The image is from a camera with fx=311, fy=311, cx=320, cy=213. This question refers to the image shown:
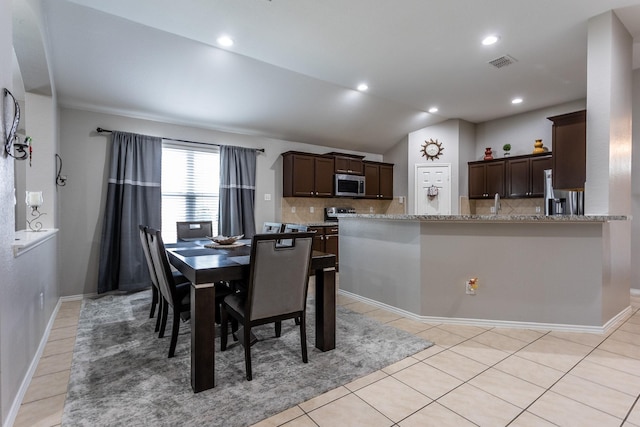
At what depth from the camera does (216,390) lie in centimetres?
190

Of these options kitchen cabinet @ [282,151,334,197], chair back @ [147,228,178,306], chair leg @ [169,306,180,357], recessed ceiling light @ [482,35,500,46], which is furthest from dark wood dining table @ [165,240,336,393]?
kitchen cabinet @ [282,151,334,197]

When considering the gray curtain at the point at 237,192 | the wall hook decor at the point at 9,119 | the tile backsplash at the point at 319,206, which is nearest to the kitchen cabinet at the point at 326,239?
the tile backsplash at the point at 319,206

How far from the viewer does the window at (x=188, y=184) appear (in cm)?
459

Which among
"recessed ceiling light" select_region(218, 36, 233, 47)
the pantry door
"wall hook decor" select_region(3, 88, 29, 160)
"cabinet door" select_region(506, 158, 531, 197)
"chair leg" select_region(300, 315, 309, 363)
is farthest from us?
the pantry door

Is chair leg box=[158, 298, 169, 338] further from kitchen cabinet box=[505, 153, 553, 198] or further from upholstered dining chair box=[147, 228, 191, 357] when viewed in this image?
kitchen cabinet box=[505, 153, 553, 198]

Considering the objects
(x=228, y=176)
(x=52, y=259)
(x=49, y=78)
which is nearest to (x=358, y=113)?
(x=228, y=176)

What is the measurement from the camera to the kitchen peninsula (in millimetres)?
2764

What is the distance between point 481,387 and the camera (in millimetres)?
1938

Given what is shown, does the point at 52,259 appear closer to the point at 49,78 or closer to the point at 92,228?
the point at 92,228

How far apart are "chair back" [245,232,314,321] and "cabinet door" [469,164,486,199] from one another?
475 cm

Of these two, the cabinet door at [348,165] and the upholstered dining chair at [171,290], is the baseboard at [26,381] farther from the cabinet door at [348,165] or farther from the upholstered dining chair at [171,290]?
the cabinet door at [348,165]

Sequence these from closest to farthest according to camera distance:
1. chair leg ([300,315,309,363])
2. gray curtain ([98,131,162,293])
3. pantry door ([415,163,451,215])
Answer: chair leg ([300,315,309,363]), gray curtain ([98,131,162,293]), pantry door ([415,163,451,215])

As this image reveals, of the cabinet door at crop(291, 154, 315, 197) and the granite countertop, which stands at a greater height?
the cabinet door at crop(291, 154, 315, 197)

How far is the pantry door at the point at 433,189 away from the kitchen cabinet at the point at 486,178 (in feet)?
1.39
